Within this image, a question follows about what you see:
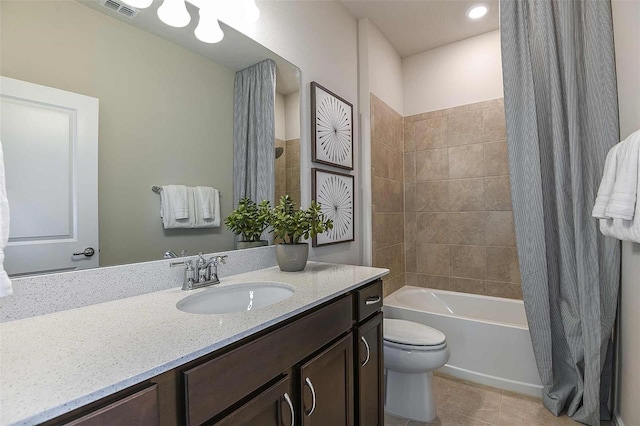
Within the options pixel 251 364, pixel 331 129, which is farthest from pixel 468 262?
pixel 251 364

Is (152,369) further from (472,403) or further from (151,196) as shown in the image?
(472,403)

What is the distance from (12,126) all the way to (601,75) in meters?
2.44

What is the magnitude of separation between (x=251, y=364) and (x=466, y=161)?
261cm

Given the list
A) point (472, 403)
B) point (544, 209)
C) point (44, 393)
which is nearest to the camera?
point (44, 393)

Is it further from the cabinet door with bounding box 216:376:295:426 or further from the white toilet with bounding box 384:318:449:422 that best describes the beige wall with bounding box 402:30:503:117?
the cabinet door with bounding box 216:376:295:426

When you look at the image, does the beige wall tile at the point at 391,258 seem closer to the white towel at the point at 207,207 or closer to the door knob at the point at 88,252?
the white towel at the point at 207,207

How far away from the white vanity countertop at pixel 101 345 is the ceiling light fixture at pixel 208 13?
3.44ft

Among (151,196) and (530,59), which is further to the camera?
(530,59)

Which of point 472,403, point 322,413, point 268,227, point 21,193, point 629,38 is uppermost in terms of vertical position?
point 629,38

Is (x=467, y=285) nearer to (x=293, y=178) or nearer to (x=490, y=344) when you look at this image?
(x=490, y=344)

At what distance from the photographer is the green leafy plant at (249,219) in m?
1.48

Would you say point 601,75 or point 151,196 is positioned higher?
point 601,75

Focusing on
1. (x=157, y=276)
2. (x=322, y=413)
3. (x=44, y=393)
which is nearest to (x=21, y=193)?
(x=157, y=276)

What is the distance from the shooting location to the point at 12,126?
85cm
